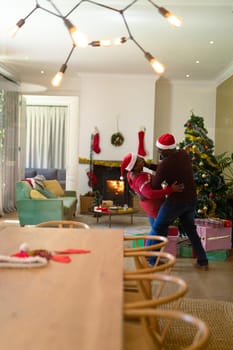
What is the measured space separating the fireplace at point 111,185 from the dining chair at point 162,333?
17.1 feet

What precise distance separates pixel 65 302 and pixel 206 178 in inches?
153

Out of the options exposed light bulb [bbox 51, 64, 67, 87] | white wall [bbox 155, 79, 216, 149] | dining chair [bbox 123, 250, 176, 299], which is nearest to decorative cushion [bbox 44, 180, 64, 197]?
white wall [bbox 155, 79, 216, 149]

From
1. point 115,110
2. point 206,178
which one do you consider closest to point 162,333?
point 206,178

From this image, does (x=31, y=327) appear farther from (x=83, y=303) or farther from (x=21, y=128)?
(x=21, y=128)

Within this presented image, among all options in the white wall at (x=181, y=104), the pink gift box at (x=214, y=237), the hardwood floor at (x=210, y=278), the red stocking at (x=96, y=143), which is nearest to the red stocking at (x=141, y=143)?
the white wall at (x=181, y=104)

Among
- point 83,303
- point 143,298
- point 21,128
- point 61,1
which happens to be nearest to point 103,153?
point 21,128

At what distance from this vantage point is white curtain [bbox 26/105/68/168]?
35.0 feet

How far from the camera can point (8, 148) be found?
751 centimetres

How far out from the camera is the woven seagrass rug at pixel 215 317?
249 cm

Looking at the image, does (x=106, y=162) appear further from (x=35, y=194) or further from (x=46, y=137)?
(x=46, y=137)

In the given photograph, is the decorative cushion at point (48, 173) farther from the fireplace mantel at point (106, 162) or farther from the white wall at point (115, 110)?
the fireplace mantel at point (106, 162)

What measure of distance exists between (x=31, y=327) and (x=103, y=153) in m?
7.11

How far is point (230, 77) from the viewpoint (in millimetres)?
7223

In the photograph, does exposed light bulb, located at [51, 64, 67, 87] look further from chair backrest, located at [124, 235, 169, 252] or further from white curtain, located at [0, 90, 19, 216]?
white curtain, located at [0, 90, 19, 216]
